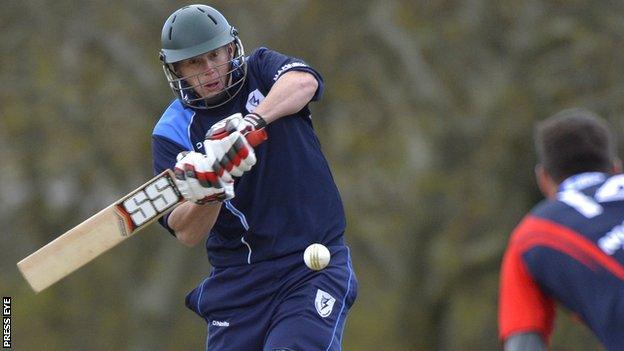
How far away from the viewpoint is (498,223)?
13344 mm

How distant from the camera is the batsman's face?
19.2ft

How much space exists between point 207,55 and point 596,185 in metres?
2.23

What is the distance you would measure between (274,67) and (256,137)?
1.57ft

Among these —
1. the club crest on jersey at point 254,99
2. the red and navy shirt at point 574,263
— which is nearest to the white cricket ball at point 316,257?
the club crest on jersey at point 254,99

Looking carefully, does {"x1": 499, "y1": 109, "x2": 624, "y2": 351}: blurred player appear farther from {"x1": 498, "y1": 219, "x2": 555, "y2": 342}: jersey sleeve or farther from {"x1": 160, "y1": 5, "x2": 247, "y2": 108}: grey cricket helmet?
{"x1": 160, "y1": 5, "x2": 247, "y2": 108}: grey cricket helmet

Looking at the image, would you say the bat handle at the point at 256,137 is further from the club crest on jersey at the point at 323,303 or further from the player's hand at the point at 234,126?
the club crest on jersey at the point at 323,303

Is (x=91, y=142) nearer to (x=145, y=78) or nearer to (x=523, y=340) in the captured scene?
(x=145, y=78)

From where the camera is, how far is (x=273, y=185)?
5.86m

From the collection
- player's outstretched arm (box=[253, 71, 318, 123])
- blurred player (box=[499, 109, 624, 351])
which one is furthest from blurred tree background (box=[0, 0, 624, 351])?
blurred player (box=[499, 109, 624, 351])

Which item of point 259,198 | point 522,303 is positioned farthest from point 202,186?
point 522,303

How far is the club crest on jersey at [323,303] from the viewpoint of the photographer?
573cm

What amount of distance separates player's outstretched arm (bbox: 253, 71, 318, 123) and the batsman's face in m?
0.23

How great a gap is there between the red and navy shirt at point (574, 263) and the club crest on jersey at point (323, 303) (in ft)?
5.34

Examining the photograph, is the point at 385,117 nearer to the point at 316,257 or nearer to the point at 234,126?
the point at 316,257
